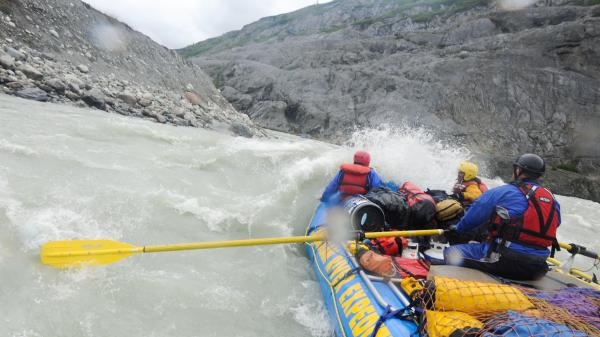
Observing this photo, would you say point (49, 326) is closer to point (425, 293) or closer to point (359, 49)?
point (425, 293)

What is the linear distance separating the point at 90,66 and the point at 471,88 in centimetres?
3064

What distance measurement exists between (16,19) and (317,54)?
3143cm

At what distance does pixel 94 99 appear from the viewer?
12000 mm

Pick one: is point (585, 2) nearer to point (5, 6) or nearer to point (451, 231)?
point (451, 231)

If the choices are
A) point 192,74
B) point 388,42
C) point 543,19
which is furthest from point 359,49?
point 192,74

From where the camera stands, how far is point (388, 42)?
136 ft

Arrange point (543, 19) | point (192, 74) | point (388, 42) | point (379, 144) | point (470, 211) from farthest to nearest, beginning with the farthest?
point (388, 42), point (543, 19), point (192, 74), point (379, 144), point (470, 211)

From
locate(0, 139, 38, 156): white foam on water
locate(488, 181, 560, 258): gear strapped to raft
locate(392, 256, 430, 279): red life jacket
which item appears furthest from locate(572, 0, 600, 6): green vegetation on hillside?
locate(0, 139, 38, 156): white foam on water

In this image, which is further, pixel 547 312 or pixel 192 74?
pixel 192 74

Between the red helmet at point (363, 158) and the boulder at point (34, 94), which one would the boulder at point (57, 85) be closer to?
the boulder at point (34, 94)

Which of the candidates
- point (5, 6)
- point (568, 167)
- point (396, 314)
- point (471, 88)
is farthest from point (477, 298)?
point (471, 88)

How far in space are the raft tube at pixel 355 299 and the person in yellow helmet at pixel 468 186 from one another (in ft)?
7.97

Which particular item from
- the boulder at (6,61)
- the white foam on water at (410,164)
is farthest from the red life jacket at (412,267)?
the boulder at (6,61)

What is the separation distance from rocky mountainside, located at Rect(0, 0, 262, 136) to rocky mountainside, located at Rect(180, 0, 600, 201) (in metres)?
15.7
